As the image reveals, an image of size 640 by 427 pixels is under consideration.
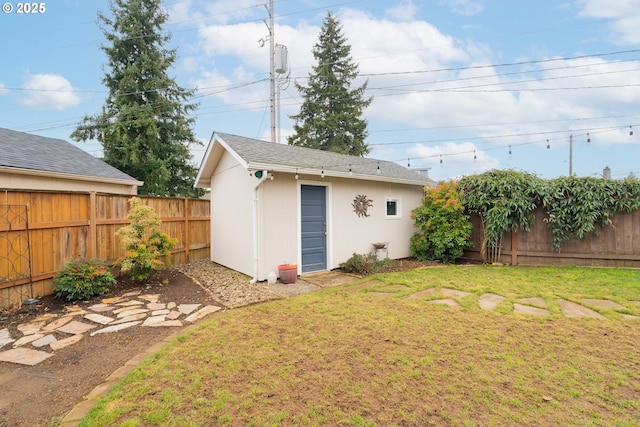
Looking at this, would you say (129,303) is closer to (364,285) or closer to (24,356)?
(24,356)

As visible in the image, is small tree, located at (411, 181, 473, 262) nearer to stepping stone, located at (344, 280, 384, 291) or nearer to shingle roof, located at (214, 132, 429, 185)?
shingle roof, located at (214, 132, 429, 185)

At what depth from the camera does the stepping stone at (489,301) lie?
452cm

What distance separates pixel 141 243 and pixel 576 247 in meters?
Answer: 10.4

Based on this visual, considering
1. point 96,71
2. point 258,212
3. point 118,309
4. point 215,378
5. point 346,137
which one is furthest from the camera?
point 346,137

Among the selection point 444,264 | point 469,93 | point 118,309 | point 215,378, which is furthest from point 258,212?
point 469,93

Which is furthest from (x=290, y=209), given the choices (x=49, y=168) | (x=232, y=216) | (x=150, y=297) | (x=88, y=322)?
(x=49, y=168)

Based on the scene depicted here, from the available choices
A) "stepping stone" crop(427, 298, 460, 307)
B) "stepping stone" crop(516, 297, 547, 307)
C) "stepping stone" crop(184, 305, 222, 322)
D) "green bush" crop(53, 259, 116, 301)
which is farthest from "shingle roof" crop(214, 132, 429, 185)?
"stepping stone" crop(516, 297, 547, 307)

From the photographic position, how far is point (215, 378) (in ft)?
8.53

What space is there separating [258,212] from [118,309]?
289 centimetres

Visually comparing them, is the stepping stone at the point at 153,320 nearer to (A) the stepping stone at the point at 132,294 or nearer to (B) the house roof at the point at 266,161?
(A) the stepping stone at the point at 132,294

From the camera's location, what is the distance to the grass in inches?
83.1

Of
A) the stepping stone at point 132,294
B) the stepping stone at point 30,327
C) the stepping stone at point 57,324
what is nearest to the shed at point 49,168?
the stepping stone at point 132,294

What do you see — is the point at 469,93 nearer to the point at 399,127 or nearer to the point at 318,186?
the point at 399,127

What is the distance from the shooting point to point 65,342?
357cm
